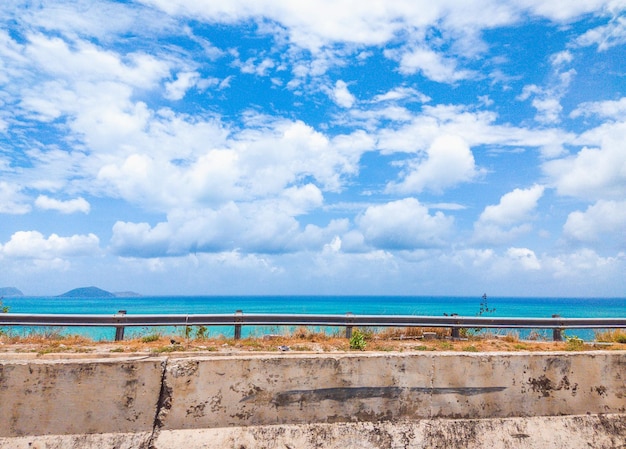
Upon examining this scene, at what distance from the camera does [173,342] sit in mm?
11406

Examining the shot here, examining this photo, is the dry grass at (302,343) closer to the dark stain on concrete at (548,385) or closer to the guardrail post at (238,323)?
the guardrail post at (238,323)

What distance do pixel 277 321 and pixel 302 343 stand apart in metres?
2.13

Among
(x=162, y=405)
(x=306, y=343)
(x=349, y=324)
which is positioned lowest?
(x=306, y=343)

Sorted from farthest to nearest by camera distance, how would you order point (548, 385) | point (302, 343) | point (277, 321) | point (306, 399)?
1. point (277, 321)
2. point (302, 343)
3. point (548, 385)
4. point (306, 399)

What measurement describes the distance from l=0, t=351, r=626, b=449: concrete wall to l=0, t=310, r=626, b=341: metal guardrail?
8.48 metres

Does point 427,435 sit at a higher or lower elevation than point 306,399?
lower

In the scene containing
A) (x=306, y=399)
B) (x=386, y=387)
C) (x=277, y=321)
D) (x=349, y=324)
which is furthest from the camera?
(x=277, y=321)

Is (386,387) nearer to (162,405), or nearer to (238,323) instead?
(162,405)

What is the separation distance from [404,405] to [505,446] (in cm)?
113

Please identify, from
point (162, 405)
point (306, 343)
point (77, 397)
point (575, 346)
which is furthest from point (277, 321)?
point (77, 397)

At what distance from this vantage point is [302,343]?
11938 millimetres

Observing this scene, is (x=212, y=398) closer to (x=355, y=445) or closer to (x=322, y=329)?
(x=355, y=445)

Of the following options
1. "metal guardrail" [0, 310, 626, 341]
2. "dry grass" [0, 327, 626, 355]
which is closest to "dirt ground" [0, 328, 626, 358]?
"dry grass" [0, 327, 626, 355]

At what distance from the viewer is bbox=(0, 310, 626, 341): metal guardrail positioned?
13.3 m
